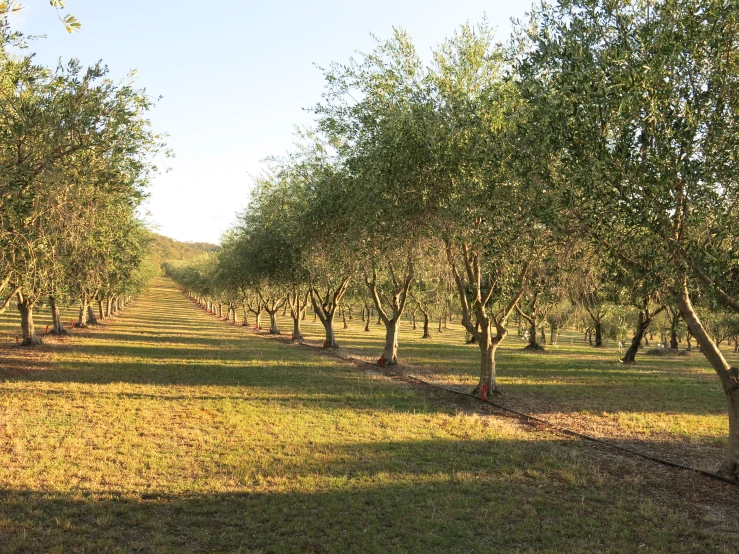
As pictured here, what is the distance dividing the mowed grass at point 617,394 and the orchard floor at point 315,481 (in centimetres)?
191

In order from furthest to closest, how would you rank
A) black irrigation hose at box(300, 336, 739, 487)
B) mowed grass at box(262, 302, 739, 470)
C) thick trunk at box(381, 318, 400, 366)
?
thick trunk at box(381, 318, 400, 366)
mowed grass at box(262, 302, 739, 470)
black irrigation hose at box(300, 336, 739, 487)

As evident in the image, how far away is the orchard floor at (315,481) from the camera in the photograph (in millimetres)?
8586

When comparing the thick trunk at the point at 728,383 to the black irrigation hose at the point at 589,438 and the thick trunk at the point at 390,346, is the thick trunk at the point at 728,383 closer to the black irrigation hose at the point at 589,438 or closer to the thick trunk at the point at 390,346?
the black irrigation hose at the point at 589,438

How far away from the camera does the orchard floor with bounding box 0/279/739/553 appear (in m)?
8.59

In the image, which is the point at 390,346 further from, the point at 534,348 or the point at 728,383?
the point at 534,348

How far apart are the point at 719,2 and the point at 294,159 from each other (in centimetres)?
2746

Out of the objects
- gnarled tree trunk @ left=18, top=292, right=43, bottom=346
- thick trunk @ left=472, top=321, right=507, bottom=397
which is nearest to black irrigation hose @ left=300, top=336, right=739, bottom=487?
thick trunk @ left=472, top=321, right=507, bottom=397

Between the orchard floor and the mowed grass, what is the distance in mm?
1910

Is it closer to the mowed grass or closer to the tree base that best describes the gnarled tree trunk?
the mowed grass

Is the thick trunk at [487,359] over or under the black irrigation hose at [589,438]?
over

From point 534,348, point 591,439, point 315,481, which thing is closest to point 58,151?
point 315,481

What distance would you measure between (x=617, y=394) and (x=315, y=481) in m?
19.8

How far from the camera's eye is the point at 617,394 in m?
25.8

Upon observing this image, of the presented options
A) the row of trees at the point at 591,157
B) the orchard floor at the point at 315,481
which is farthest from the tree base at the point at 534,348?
the row of trees at the point at 591,157
